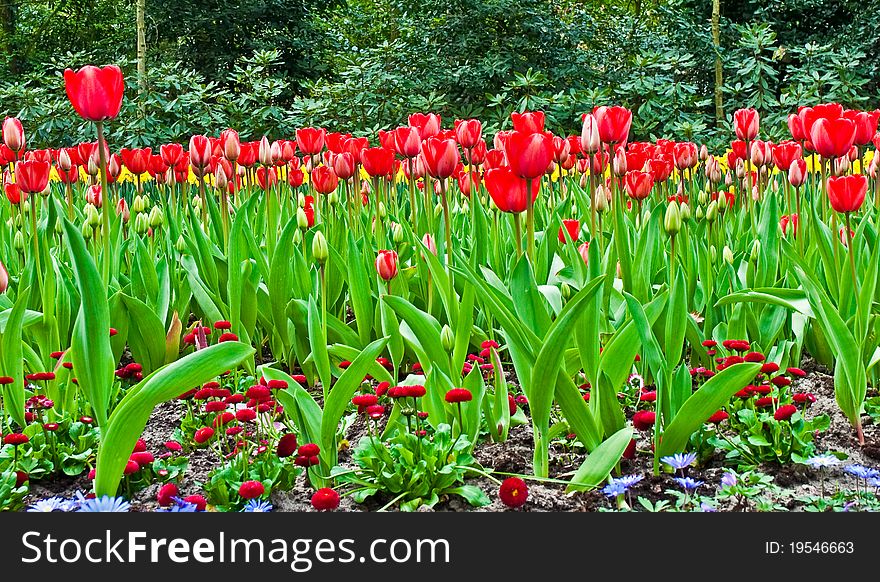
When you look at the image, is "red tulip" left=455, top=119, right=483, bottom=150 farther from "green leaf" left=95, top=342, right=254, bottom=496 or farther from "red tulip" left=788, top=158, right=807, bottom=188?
"green leaf" left=95, top=342, right=254, bottom=496

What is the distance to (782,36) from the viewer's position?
11.7 m

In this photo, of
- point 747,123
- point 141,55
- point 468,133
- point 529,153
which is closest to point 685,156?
point 747,123

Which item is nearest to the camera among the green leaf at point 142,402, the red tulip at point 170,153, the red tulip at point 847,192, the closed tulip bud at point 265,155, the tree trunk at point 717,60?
the green leaf at point 142,402

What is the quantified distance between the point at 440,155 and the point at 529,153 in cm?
50

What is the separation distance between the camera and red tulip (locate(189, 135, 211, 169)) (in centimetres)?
290

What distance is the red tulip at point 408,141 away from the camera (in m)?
2.76

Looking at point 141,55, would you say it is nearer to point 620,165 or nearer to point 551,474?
point 620,165

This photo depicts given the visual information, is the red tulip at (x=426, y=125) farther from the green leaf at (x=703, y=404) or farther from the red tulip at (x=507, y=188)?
the green leaf at (x=703, y=404)

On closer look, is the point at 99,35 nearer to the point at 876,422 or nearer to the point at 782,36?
the point at 782,36

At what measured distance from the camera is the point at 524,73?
10.4 meters

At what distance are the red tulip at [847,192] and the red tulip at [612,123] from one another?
522 mm

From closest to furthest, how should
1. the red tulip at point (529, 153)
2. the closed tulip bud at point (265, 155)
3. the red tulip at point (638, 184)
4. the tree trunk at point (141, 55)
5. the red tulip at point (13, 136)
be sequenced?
the red tulip at point (529, 153), the red tulip at point (13, 136), the red tulip at point (638, 184), the closed tulip bud at point (265, 155), the tree trunk at point (141, 55)

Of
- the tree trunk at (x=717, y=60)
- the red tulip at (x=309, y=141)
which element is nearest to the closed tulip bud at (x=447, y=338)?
the red tulip at (x=309, y=141)

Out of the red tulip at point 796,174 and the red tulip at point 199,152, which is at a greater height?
the red tulip at point 199,152
